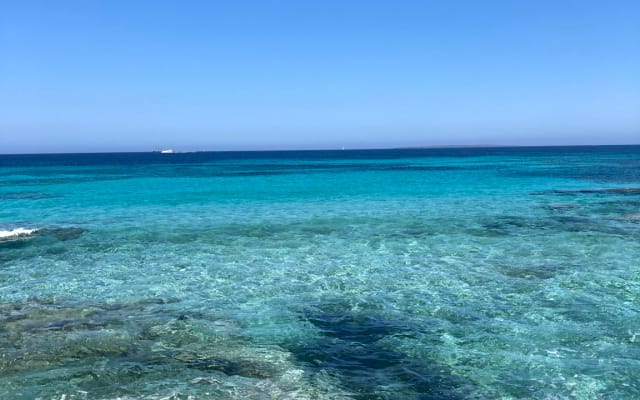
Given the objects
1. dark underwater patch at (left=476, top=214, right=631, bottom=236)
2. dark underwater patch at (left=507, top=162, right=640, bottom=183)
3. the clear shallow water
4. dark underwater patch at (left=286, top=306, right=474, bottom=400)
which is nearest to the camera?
dark underwater patch at (left=286, top=306, right=474, bottom=400)

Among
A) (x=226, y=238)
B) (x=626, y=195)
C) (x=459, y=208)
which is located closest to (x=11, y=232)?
(x=226, y=238)

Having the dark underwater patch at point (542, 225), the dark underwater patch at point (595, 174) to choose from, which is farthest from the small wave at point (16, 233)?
the dark underwater patch at point (595, 174)

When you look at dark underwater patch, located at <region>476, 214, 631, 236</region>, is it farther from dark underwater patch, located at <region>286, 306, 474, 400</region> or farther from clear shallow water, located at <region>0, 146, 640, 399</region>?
dark underwater patch, located at <region>286, 306, 474, 400</region>

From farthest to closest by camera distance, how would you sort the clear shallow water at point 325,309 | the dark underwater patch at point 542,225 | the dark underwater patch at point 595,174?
the dark underwater patch at point 595,174, the dark underwater patch at point 542,225, the clear shallow water at point 325,309

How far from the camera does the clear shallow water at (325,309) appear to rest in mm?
9172

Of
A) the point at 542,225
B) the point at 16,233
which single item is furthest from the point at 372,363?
the point at 16,233

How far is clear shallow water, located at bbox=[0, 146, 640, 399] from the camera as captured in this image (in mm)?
9172

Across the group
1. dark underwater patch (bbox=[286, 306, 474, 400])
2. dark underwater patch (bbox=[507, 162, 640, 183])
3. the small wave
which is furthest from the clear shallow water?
dark underwater patch (bbox=[507, 162, 640, 183])

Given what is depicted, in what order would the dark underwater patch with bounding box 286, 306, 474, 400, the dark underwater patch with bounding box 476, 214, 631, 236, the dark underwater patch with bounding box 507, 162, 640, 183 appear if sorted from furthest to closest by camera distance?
1. the dark underwater patch with bounding box 507, 162, 640, 183
2. the dark underwater patch with bounding box 476, 214, 631, 236
3. the dark underwater patch with bounding box 286, 306, 474, 400

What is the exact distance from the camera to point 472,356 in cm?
1018

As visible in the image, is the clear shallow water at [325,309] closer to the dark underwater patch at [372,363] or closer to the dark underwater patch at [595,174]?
the dark underwater patch at [372,363]

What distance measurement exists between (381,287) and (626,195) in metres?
30.2

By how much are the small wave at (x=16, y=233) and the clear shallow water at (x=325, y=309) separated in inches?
12.0

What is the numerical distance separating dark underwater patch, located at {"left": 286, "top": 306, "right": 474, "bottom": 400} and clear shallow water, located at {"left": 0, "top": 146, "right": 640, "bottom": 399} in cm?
4
